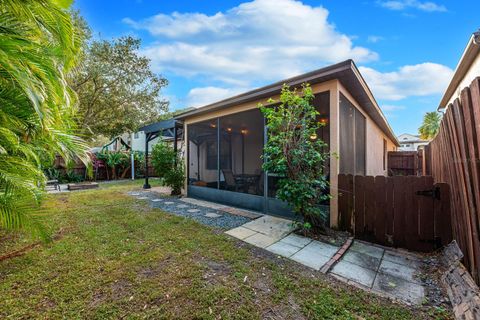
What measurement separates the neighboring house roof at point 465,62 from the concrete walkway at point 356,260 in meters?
4.98

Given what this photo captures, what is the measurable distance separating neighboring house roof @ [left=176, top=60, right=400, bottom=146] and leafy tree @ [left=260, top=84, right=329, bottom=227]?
44 cm

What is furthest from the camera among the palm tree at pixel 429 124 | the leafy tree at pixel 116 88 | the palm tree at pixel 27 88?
the palm tree at pixel 429 124

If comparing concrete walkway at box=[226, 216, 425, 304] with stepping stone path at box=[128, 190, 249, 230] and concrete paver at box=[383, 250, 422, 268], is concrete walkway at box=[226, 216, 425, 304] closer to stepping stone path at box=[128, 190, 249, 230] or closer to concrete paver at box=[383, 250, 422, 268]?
concrete paver at box=[383, 250, 422, 268]

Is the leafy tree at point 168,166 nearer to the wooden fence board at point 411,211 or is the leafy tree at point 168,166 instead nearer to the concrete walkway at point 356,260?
the concrete walkway at point 356,260

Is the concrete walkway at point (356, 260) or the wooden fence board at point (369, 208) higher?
the wooden fence board at point (369, 208)

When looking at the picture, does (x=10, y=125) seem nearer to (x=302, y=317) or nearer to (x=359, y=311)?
(x=302, y=317)

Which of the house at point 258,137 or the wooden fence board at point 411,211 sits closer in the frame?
the wooden fence board at point 411,211

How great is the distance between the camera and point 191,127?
747 cm

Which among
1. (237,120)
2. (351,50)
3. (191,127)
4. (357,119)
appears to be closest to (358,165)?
(357,119)

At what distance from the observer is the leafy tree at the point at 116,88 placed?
10.9 metres

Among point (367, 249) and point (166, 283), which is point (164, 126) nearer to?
point (166, 283)

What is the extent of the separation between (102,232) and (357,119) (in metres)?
6.72

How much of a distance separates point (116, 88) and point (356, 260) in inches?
565

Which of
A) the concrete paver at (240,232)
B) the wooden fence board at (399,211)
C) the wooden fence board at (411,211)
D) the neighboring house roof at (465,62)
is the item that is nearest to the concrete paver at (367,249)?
the wooden fence board at (399,211)
